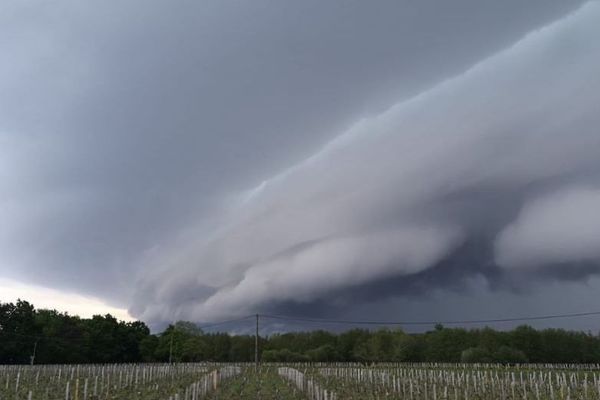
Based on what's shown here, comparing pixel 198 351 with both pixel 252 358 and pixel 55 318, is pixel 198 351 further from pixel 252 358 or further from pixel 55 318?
pixel 55 318

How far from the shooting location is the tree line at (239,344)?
78062 millimetres

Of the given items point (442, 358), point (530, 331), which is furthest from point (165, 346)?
point (530, 331)

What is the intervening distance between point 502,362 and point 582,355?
30230 mm

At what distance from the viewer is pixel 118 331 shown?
9775 centimetres

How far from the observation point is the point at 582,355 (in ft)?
343

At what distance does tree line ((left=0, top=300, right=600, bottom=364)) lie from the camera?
3073 inches

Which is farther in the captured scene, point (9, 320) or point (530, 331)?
point (530, 331)

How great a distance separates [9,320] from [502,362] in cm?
7536

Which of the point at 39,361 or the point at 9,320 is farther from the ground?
the point at 9,320

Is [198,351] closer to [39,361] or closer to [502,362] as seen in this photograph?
[39,361]

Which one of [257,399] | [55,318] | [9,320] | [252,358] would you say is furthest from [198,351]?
[257,399]

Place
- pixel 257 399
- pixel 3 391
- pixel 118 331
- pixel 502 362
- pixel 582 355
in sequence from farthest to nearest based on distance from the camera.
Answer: pixel 582 355 < pixel 118 331 < pixel 502 362 < pixel 3 391 < pixel 257 399

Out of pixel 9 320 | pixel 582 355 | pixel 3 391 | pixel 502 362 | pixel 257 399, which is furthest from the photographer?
pixel 582 355

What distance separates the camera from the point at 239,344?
138000 millimetres
